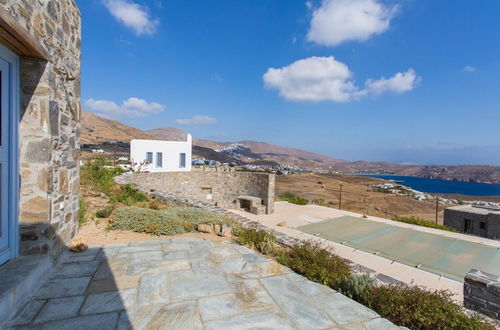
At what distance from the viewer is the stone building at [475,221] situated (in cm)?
1105

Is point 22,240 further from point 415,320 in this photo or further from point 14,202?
point 415,320

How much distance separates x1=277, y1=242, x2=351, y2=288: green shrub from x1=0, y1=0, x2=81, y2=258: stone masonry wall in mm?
3134

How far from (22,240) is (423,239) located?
11.4 meters

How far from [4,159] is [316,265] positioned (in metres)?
3.88

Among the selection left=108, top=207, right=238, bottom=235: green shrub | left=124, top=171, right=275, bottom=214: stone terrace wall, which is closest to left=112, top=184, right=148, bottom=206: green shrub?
left=108, top=207, right=238, bottom=235: green shrub

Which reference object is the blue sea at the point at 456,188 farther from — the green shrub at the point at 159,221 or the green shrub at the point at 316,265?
the green shrub at the point at 159,221

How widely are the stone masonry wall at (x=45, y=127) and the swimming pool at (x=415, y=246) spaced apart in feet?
26.9

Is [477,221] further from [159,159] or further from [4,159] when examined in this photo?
[159,159]

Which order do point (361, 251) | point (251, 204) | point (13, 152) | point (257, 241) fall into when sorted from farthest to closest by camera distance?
point (251, 204) < point (361, 251) < point (257, 241) < point (13, 152)

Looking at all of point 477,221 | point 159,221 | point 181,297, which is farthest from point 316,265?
point 477,221

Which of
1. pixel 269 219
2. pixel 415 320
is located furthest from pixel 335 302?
pixel 269 219

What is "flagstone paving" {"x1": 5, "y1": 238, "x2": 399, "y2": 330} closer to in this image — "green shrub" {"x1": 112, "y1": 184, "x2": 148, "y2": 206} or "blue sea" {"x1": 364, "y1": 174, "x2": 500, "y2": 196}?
A: "green shrub" {"x1": 112, "y1": 184, "x2": 148, "y2": 206}

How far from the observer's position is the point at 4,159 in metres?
2.35

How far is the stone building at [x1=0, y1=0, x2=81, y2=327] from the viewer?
2.28 meters
